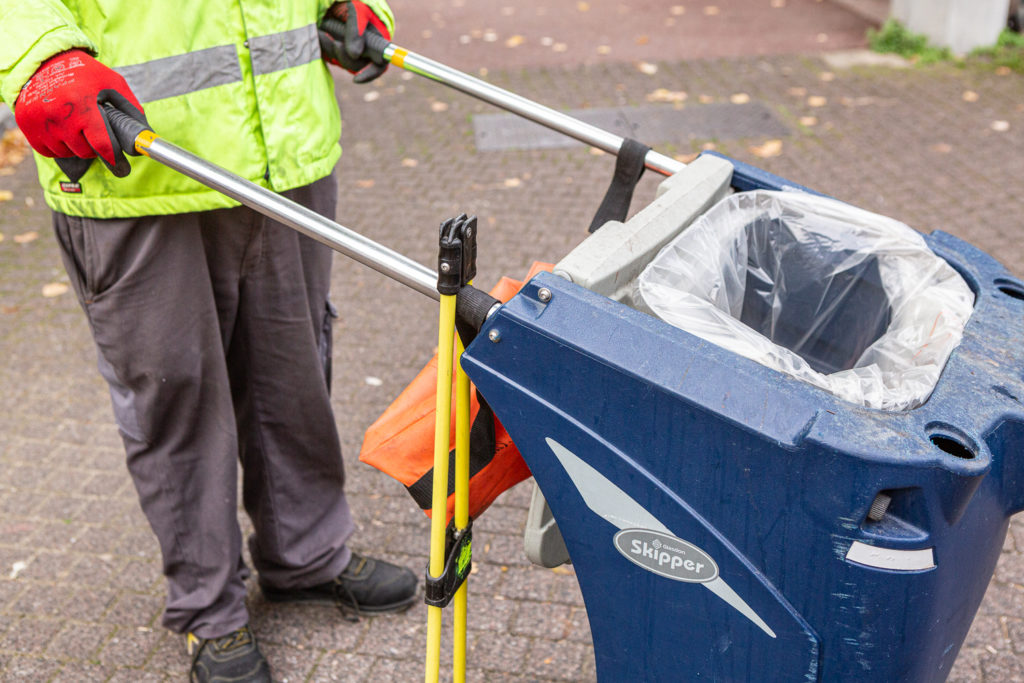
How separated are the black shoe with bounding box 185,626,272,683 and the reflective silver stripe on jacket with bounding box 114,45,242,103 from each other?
132cm

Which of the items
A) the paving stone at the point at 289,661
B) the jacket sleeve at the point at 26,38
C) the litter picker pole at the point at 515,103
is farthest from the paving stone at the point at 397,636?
the jacket sleeve at the point at 26,38

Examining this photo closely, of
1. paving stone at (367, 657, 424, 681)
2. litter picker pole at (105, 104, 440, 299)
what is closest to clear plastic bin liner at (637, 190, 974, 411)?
litter picker pole at (105, 104, 440, 299)

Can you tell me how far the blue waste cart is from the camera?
4.16ft

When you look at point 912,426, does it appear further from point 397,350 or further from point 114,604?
point 397,350

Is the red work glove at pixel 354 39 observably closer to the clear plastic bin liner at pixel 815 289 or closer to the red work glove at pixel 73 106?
the red work glove at pixel 73 106

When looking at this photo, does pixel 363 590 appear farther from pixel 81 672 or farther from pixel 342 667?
pixel 81 672

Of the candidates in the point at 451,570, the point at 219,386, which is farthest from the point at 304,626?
the point at 451,570

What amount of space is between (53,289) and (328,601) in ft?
8.55

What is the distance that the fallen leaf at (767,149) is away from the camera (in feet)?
18.4

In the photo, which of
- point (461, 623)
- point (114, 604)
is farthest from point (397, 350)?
point (461, 623)

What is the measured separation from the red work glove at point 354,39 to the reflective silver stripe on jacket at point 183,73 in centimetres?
35

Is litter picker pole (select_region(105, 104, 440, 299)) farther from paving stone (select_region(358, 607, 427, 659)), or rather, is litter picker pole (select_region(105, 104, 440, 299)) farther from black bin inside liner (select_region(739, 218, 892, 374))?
paving stone (select_region(358, 607, 427, 659))

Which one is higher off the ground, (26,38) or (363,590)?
(26,38)

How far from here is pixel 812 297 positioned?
194cm
